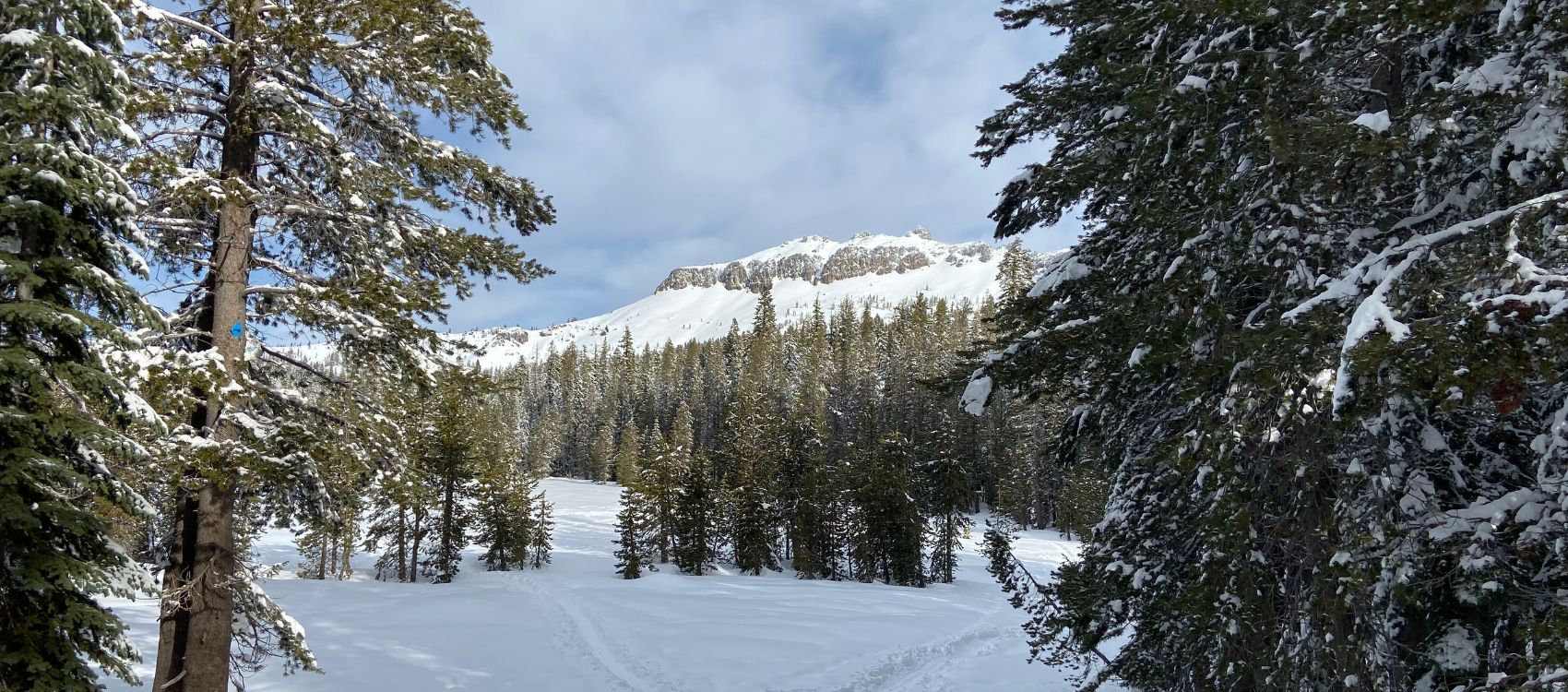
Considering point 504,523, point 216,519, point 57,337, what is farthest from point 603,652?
point 504,523

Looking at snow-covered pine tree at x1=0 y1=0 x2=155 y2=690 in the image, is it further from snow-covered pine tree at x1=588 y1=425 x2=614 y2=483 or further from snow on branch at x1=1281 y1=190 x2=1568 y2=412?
snow-covered pine tree at x1=588 y1=425 x2=614 y2=483

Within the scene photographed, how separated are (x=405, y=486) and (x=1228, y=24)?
8567 mm

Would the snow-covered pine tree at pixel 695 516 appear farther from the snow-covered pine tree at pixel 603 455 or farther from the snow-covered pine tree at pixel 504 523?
the snow-covered pine tree at pixel 603 455

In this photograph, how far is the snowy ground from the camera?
13891 millimetres

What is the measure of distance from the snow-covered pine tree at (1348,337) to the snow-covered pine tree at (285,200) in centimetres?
664

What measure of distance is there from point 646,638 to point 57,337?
13414 mm

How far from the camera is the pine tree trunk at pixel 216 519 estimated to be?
6.77 meters

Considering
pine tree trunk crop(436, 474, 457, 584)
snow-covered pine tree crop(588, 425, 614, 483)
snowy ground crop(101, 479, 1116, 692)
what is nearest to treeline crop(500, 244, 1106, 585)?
snow-covered pine tree crop(588, 425, 614, 483)

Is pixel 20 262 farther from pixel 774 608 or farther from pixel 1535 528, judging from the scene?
pixel 774 608

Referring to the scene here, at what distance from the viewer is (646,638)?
1723cm

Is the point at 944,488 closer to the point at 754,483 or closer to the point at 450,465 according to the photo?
the point at 754,483

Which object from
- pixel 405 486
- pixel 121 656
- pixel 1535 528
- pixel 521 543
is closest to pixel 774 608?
pixel 405 486

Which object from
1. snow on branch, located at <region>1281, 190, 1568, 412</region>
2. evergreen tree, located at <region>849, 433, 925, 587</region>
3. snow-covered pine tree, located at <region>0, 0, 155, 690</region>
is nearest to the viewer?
snow on branch, located at <region>1281, 190, 1568, 412</region>

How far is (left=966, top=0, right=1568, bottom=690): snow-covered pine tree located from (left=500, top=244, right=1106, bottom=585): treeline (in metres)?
2.48
